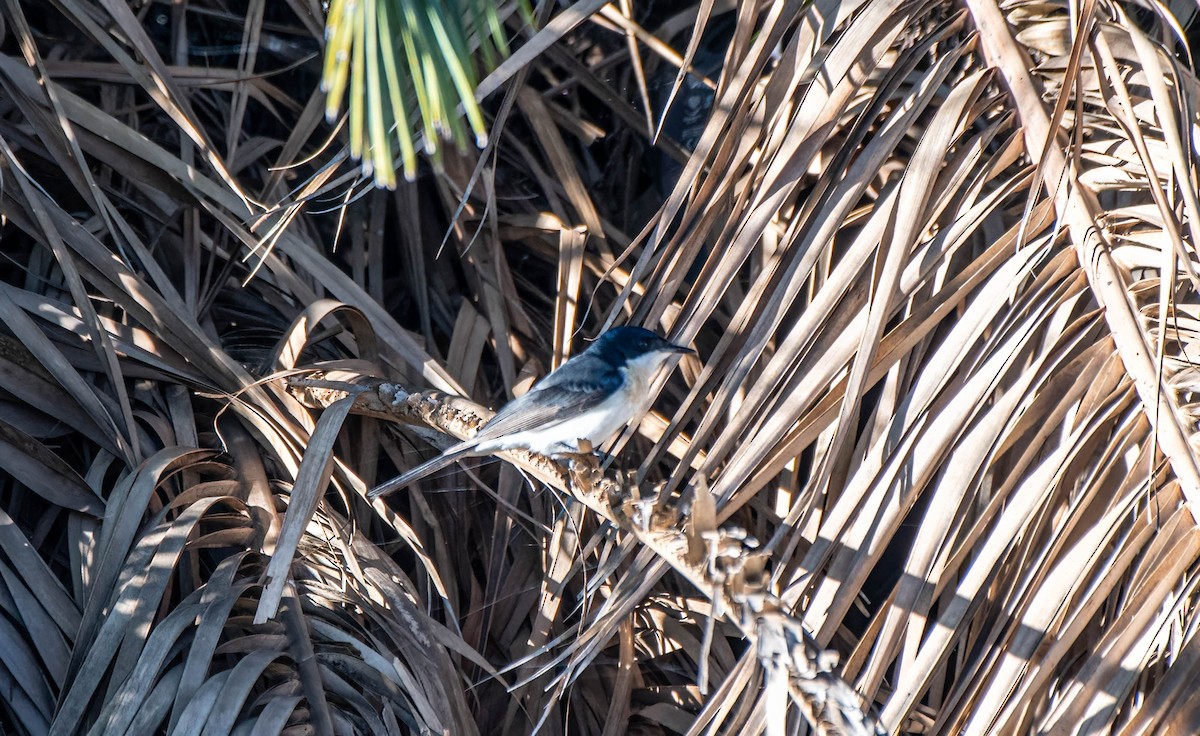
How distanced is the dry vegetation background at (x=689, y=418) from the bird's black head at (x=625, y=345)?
18cm

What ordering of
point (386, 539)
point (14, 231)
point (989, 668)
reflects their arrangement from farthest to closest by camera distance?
point (14, 231), point (386, 539), point (989, 668)

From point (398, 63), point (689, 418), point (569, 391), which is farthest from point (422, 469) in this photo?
point (398, 63)

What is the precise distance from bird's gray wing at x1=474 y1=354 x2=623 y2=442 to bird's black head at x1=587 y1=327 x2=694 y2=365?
33mm

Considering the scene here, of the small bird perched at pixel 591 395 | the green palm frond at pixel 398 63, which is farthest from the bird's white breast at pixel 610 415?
the green palm frond at pixel 398 63

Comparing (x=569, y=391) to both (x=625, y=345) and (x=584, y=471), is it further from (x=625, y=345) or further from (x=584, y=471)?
(x=584, y=471)

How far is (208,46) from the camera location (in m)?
4.87

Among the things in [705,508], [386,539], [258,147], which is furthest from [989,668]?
[258,147]

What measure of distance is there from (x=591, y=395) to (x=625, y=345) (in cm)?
19

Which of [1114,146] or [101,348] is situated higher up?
[1114,146]

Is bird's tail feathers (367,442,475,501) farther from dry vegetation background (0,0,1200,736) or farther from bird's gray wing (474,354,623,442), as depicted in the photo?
bird's gray wing (474,354,623,442)

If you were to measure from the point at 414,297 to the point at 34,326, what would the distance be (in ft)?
4.82

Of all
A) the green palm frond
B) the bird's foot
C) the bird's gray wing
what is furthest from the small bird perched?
the green palm frond

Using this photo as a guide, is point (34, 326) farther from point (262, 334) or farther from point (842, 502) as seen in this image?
point (842, 502)

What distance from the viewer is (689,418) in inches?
107
